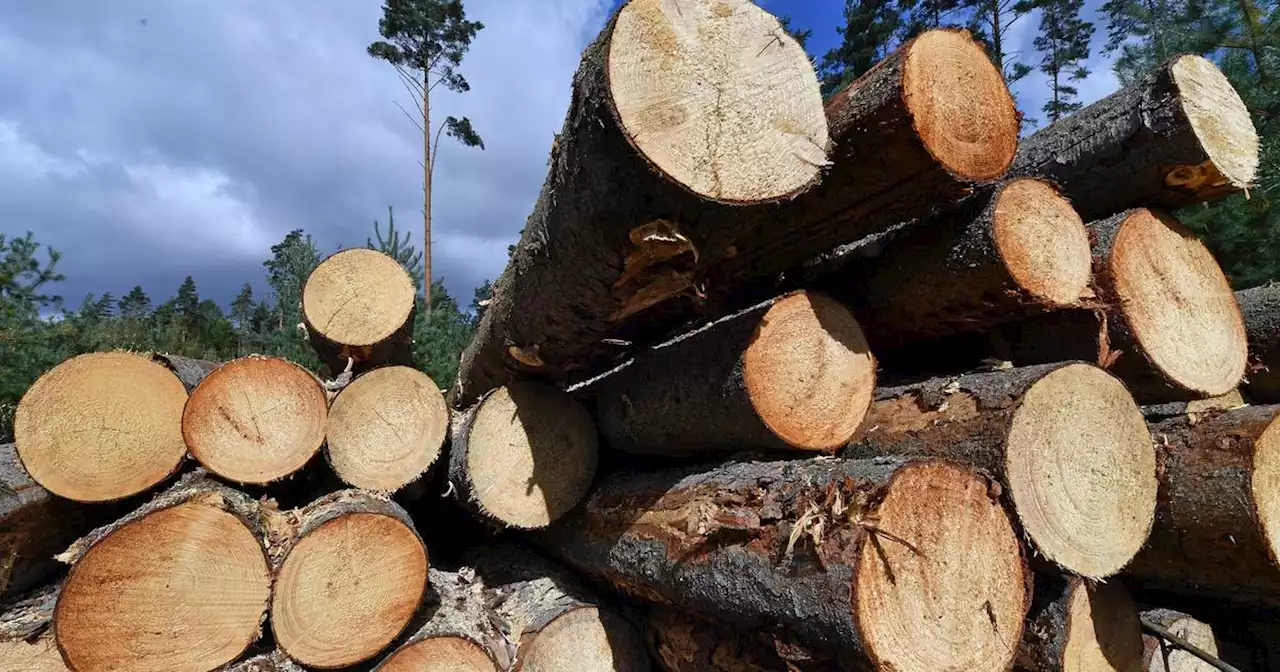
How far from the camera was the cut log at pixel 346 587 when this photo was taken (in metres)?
2.20

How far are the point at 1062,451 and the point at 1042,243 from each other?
2.04 feet

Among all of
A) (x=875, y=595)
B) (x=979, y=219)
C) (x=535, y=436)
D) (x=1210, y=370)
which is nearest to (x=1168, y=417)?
(x=1210, y=370)

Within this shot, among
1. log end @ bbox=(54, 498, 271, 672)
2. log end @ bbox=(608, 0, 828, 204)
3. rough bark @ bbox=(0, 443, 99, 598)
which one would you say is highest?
log end @ bbox=(608, 0, 828, 204)

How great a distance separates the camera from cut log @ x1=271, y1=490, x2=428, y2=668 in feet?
7.22

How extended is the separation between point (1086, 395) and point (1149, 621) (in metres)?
0.91

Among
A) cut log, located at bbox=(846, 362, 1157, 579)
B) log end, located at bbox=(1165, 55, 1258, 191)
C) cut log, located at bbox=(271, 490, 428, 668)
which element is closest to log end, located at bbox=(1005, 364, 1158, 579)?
cut log, located at bbox=(846, 362, 1157, 579)

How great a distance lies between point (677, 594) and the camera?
2.04 meters

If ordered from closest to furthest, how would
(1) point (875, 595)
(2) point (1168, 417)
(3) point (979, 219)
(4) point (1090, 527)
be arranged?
(1) point (875, 595) → (4) point (1090, 527) → (3) point (979, 219) → (2) point (1168, 417)

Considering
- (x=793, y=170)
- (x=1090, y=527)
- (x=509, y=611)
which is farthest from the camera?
(x=509, y=611)

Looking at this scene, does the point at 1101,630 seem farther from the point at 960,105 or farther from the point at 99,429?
the point at 99,429

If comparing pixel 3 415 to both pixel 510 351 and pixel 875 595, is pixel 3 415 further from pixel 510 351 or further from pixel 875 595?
pixel 875 595

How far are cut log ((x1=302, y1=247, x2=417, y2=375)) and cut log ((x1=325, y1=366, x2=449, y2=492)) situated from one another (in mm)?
560

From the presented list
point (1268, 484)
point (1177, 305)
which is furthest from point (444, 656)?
point (1177, 305)

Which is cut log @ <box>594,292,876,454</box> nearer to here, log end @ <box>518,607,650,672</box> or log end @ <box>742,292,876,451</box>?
Result: log end @ <box>742,292,876,451</box>
